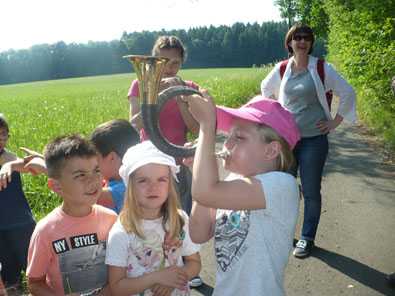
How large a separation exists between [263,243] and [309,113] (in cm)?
298

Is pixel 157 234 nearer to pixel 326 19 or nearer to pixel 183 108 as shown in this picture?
pixel 183 108

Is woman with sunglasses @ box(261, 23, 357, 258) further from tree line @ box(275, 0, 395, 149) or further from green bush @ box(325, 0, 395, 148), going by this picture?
green bush @ box(325, 0, 395, 148)

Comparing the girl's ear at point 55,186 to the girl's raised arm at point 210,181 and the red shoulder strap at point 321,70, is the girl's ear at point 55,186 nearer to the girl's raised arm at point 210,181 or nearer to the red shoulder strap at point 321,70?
the girl's raised arm at point 210,181

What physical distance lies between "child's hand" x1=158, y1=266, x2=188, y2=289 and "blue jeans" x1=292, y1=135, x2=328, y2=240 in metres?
2.61

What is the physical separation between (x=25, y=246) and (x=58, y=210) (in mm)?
1358

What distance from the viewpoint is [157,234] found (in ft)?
8.70

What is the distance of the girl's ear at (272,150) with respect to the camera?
2.30 meters

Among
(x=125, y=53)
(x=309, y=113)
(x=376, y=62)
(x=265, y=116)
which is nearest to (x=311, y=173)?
(x=309, y=113)

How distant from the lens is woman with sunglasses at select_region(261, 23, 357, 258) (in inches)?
197

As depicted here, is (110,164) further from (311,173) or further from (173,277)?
(311,173)

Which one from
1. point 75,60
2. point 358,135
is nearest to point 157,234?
point 358,135

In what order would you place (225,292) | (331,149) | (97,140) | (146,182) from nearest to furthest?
(225,292) < (146,182) < (97,140) < (331,149)

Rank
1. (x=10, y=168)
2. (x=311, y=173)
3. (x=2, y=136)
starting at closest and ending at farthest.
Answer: (x=10, y=168)
(x=2, y=136)
(x=311, y=173)

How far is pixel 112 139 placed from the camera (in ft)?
10.5
